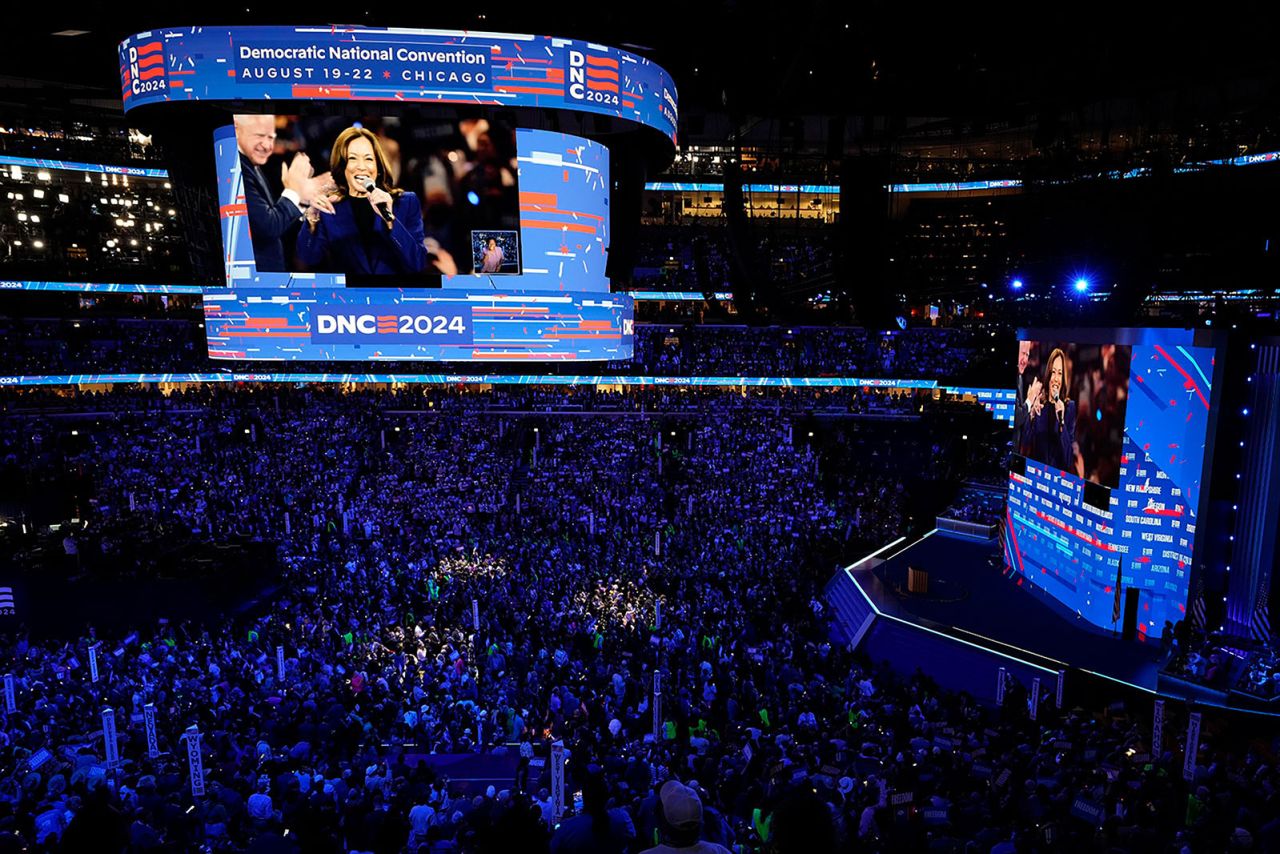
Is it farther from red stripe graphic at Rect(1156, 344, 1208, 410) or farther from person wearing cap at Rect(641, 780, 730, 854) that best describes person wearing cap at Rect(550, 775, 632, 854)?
red stripe graphic at Rect(1156, 344, 1208, 410)

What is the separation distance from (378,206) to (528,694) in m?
9.72

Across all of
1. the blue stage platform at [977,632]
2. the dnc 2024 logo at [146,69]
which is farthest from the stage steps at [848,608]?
the dnc 2024 logo at [146,69]

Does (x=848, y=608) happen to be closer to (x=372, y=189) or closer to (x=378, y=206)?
A: (x=378, y=206)

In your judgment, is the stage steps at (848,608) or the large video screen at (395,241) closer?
the large video screen at (395,241)

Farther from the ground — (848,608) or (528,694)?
(528,694)

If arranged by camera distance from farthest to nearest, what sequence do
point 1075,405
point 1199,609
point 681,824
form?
point 1075,405 → point 1199,609 → point 681,824

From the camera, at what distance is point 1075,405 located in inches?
621

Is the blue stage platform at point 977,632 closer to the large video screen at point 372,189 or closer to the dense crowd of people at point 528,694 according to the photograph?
the dense crowd of people at point 528,694

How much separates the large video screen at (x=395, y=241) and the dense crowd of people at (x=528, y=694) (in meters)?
5.36

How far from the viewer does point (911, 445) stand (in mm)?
29828

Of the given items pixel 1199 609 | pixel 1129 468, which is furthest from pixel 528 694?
pixel 1199 609

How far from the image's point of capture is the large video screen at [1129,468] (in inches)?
529

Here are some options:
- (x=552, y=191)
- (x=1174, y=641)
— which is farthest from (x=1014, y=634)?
(x=552, y=191)

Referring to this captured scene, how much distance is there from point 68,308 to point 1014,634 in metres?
35.9
